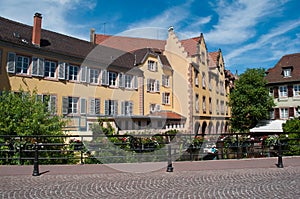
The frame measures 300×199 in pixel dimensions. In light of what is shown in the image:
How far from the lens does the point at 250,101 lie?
1294 inches

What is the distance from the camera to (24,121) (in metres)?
13.0

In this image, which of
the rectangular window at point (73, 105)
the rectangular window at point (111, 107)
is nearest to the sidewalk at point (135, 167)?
the rectangular window at point (73, 105)

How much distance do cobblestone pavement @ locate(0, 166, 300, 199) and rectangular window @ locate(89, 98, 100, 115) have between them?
17.7 m

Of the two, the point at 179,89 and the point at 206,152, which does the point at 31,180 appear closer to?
the point at 206,152

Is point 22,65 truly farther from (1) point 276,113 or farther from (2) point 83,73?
(1) point 276,113

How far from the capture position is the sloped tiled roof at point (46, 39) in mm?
21562

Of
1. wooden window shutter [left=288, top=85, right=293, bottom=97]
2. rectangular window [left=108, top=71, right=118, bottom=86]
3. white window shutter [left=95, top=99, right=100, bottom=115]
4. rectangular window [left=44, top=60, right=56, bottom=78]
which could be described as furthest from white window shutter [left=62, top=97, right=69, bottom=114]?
wooden window shutter [left=288, top=85, right=293, bottom=97]

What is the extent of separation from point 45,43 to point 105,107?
803 cm

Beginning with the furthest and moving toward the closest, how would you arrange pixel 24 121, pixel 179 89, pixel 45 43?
1. pixel 179 89
2. pixel 45 43
3. pixel 24 121

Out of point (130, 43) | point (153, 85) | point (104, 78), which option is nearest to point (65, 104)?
point (104, 78)

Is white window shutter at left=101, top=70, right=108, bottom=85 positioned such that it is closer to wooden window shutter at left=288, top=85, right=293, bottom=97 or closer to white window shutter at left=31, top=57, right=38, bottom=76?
white window shutter at left=31, top=57, right=38, bottom=76

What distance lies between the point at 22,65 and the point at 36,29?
3756 millimetres

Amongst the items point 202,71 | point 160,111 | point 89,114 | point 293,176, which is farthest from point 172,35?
point 293,176

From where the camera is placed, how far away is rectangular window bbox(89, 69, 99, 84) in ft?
86.3
